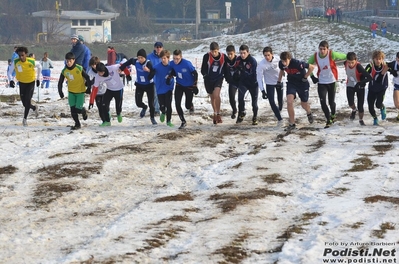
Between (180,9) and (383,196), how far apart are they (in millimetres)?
96338

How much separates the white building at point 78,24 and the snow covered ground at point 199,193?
72.4 metres

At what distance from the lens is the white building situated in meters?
87.1

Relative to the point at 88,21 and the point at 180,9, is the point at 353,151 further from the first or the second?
the point at 180,9

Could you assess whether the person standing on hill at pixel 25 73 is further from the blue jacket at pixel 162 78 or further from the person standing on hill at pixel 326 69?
the person standing on hill at pixel 326 69

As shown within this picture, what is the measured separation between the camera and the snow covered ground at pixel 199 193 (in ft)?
25.1

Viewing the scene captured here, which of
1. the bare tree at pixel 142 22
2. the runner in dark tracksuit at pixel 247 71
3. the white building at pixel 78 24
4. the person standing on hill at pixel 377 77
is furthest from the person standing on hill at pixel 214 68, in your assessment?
the bare tree at pixel 142 22

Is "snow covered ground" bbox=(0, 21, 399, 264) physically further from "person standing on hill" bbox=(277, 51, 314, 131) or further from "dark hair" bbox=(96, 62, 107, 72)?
"dark hair" bbox=(96, 62, 107, 72)

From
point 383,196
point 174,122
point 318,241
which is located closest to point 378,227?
point 318,241

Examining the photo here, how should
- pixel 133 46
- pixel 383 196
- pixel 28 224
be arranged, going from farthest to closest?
pixel 133 46, pixel 383 196, pixel 28 224

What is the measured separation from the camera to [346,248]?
7.45 m

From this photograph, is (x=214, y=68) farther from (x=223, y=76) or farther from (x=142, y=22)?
(x=142, y=22)

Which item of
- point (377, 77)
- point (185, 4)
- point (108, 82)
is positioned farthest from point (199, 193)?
point (185, 4)

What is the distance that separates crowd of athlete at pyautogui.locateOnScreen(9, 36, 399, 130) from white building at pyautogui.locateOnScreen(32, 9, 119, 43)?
71962 millimetres

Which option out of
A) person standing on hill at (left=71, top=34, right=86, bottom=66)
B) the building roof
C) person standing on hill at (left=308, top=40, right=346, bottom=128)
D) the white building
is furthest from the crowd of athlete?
the building roof
